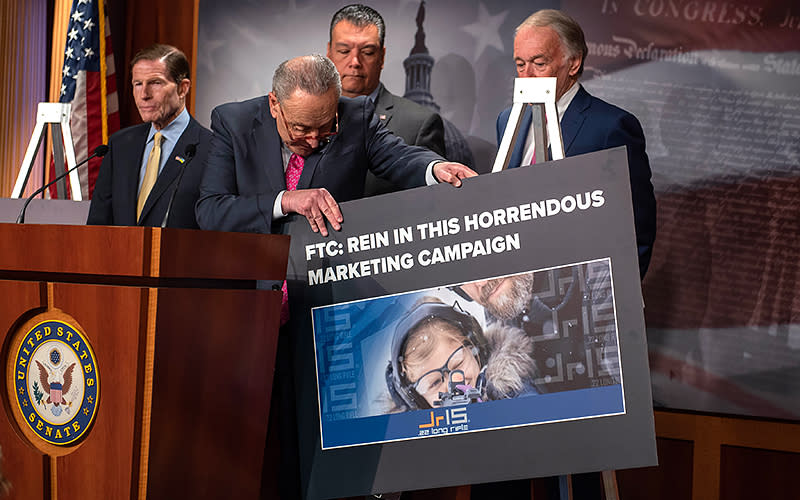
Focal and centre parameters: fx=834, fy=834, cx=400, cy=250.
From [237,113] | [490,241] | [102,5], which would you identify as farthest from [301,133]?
[102,5]

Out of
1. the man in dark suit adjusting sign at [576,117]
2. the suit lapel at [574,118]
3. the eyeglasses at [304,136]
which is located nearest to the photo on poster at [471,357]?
the eyeglasses at [304,136]

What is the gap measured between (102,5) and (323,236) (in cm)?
293

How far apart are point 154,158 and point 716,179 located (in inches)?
95.7

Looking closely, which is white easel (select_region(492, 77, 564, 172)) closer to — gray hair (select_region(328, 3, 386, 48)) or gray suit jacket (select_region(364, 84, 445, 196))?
gray suit jacket (select_region(364, 84, 445, 196))

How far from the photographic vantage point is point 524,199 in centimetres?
205

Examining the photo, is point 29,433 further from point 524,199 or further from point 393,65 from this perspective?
point 393,65

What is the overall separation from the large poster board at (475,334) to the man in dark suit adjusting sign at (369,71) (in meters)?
1.26

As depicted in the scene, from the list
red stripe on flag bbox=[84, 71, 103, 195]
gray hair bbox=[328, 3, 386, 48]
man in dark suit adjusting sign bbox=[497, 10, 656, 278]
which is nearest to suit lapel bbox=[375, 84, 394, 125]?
gray hair bbox=[328, 3, 386, 48]

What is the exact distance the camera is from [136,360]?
1.68m

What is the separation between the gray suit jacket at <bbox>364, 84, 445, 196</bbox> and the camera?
3.40 m

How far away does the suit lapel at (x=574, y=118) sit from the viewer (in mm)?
2838

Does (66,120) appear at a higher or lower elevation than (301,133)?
higher

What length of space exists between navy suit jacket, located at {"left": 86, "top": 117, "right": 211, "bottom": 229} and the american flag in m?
1.06

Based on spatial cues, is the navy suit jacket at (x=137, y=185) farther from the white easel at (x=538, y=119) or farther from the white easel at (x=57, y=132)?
the white easel at (x=538, y=119)
